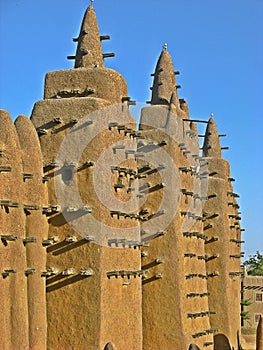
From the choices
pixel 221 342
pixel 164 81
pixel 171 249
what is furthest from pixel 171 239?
pixel 221 342

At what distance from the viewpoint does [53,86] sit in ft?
60.2

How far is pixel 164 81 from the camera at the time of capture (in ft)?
79.0

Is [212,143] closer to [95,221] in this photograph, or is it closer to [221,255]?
[221,255]

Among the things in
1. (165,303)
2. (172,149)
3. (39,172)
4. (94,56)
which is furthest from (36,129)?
(165,303)

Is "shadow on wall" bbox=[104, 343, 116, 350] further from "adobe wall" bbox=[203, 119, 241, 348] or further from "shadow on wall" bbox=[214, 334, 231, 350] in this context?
"shadow on wall" bbox=[214, 334, 231, 350]

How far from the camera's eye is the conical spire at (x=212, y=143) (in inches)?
1173

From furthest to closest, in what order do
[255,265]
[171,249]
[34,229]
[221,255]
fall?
1. [255,265]
2. [221,255]
3. [171,249]
4. [34,229]

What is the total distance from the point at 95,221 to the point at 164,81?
29.7 ft

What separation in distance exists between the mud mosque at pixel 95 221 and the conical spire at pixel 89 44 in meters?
0.03

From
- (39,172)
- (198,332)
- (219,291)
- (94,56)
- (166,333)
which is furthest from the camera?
(219,291)

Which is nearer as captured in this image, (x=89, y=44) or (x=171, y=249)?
(x=89, y=44)

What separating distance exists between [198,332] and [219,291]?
17.3 feet

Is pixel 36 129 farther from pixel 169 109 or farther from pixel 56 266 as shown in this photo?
pixel 169 109

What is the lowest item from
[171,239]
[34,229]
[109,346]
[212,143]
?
[109,346]
